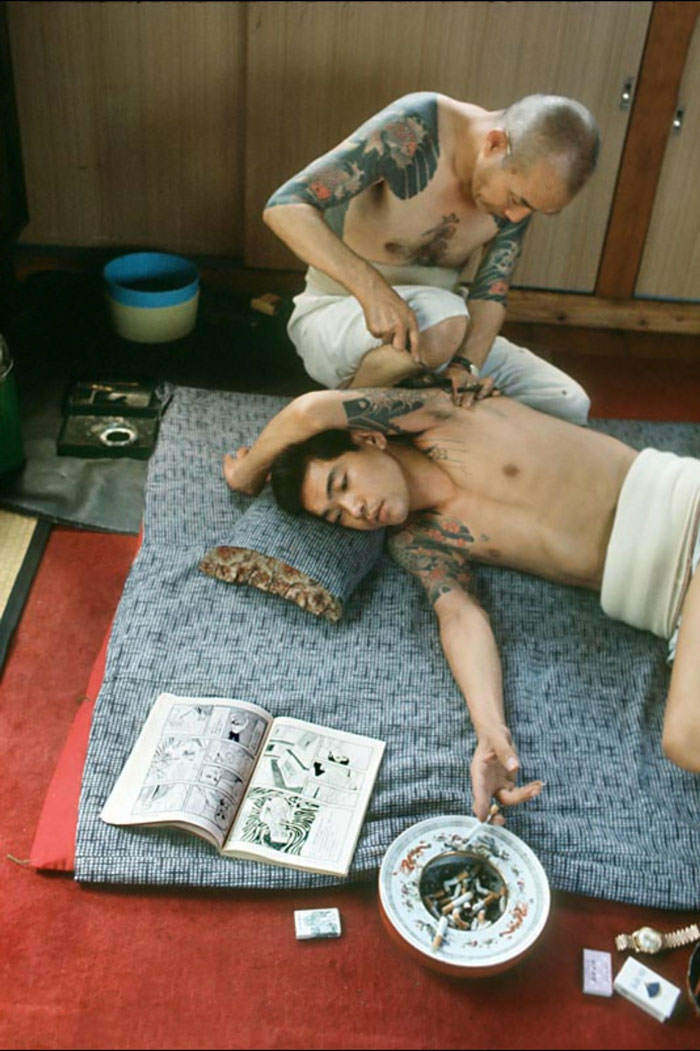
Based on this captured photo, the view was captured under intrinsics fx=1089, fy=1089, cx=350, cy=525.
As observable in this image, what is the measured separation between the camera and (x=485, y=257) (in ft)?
8.85

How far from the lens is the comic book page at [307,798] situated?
1.84 metres

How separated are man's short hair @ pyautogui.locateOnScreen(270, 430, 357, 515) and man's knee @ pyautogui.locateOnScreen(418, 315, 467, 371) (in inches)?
12.4

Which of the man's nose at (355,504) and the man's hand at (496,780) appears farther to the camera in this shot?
the man's nose at (355,504)

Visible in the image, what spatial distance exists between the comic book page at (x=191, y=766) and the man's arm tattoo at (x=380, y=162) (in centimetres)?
110

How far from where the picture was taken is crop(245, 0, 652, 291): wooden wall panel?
10.5 feet

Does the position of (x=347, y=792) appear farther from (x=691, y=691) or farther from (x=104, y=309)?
(x=104, y=309)

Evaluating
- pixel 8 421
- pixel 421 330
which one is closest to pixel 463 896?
pixel 421 330

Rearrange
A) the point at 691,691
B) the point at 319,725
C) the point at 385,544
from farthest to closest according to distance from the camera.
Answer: the point at 385,544
the point at 319,725
the point at 691,691

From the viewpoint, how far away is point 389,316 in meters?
2.32

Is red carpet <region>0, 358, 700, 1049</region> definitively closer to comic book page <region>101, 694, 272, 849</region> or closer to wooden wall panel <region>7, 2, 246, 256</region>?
comic book page <region>101, 694, 272, 849</region>

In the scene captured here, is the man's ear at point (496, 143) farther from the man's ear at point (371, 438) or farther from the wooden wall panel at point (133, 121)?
the wooden wall panel at point (133, 121)

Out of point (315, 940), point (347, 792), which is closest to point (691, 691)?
point (347, 792)

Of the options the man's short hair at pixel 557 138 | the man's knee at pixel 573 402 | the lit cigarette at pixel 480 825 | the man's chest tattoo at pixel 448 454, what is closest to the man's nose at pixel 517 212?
the man's short hair at pixel 557 138

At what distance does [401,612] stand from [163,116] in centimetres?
198
